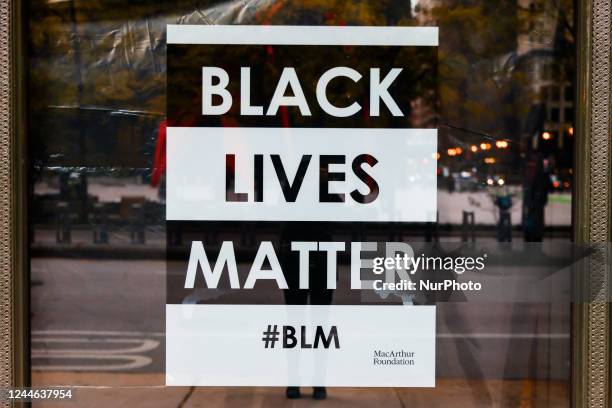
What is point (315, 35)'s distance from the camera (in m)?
3.96

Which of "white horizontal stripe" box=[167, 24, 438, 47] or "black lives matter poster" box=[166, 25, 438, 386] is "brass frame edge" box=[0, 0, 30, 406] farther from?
"white horizontal stripe" box=[167, 24, 438, 47]

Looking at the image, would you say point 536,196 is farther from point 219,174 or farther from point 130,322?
point 130,322

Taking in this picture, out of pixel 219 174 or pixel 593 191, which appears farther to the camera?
pixel 219 174

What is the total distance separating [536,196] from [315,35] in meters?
1.42

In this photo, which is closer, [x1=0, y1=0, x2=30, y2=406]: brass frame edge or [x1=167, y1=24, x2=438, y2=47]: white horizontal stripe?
[x1=0, y1=0, x2=30, y2=406]: brass frame edge

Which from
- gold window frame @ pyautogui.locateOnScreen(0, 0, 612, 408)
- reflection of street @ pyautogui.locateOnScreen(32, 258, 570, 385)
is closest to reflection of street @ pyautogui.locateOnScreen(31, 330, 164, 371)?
reflection of street @ pyautogui.locateOnScreen(32, 258, 570, 385)

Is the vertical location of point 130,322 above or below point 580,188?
below

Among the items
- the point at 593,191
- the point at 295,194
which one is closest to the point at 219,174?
the point at 295,194

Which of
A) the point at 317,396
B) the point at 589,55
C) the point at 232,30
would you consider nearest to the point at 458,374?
the point at 317,396

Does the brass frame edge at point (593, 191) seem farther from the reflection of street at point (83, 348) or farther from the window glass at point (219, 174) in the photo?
the reflection of street at point (83, 348)

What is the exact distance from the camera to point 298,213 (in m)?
3.97

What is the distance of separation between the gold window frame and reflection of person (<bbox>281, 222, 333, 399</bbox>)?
129 cm

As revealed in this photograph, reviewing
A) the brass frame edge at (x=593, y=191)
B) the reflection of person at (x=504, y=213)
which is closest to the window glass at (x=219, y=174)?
the reflection of person at (x=504, y=213)

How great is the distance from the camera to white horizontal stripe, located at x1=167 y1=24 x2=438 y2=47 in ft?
13.0
